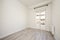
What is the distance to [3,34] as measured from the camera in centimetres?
313

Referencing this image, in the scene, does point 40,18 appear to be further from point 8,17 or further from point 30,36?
point 8,17

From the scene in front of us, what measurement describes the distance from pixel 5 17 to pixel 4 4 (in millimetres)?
802

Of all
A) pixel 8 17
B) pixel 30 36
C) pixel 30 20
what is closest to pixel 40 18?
pixel 30 20

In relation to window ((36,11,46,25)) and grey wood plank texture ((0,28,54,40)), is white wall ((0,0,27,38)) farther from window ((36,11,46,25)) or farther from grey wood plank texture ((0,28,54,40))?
window ((36,11,46,25))

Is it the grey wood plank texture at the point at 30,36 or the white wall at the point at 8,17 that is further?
the white wall at the point at 8,17

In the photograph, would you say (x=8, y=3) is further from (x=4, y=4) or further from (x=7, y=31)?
(x=7, y=31)

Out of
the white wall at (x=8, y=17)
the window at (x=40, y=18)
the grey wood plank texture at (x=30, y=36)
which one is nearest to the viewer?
the grey wood plank texture at (x=30, y=36)

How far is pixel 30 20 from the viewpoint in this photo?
18.1 ft

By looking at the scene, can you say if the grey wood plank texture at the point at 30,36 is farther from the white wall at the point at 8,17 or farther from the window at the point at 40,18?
the window at the point at 40,18

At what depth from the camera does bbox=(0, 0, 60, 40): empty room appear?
2865 millimetres

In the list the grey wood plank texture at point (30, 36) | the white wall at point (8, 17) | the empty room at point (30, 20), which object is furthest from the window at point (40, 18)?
the white wall at point (8, 17)

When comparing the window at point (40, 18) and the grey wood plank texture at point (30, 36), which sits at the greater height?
the window at point (40, 18)

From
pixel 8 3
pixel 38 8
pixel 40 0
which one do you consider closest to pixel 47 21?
pixel 38 8

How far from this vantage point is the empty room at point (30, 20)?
9.40 ft
